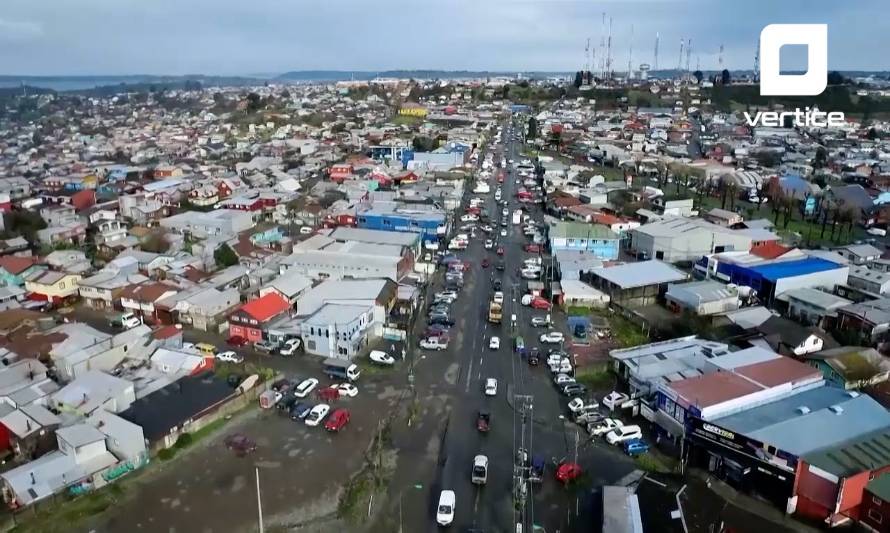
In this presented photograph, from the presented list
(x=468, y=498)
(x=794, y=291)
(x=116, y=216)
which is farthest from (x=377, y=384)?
(x=116, y=216)

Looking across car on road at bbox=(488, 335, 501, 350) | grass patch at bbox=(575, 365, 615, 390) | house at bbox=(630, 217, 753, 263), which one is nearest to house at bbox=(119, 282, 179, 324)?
car on road at bbox=(488, 335, 501, 350)

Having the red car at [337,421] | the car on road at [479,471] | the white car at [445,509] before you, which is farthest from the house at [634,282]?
the white car at [445,509]

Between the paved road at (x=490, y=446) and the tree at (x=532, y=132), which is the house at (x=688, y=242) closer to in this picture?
the paved road at (x=490, y=446)

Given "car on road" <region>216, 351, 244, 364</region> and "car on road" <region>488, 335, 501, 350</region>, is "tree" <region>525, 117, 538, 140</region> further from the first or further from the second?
"car on road" <region>216, 351, 244, 364</region>

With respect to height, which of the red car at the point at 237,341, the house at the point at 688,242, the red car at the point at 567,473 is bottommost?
the red car at the point at 567,473

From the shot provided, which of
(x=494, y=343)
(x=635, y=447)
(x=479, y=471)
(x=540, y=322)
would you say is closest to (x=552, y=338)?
(x=540, y=322)

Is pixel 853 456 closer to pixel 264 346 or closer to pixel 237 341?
pixel 264 346

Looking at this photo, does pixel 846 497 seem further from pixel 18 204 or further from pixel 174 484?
pixel 18 204
